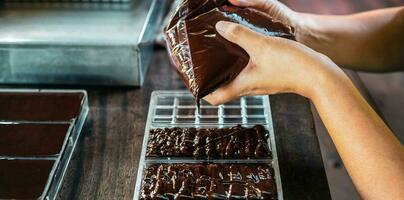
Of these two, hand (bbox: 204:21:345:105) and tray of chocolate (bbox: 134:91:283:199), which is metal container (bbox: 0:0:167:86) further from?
hand (bbox: 204:21:345:105)

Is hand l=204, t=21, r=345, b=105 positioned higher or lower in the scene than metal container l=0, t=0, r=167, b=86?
lower

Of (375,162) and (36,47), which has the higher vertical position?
(36,47)

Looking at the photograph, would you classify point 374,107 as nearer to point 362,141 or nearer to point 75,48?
point 362,141

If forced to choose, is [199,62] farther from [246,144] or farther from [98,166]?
[98,166]

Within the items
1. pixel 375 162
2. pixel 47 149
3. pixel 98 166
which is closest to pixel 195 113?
pixel 98 166

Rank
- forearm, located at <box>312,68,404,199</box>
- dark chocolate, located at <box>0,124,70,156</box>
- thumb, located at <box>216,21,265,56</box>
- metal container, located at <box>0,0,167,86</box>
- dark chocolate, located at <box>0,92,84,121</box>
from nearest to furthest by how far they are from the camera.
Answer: forearm, located at <box>312,68,404,199</box>, thumb, located at <box>216,21,265,56</box>, dark chocolate, located at <box>0,124,70,156</box>, dark chocolate, located at <box>0,92,84,121</box>, metal container, located at <box>0,0,167,86</box>

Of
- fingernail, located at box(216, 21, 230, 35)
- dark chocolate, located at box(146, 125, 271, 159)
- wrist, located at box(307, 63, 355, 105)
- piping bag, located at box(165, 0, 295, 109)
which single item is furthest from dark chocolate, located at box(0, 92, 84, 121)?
wrist, located at box(307, 63, 355, 105)

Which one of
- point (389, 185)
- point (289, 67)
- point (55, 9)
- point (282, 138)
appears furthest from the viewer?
point (55, 9)
